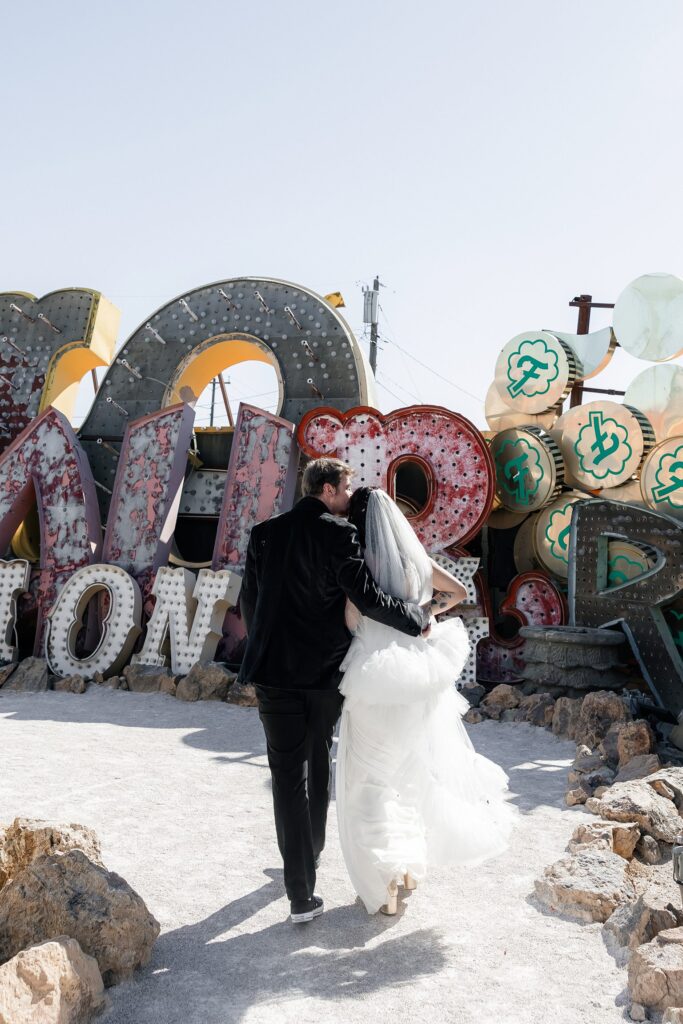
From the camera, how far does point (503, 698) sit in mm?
7164

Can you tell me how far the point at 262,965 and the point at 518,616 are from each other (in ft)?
19.1

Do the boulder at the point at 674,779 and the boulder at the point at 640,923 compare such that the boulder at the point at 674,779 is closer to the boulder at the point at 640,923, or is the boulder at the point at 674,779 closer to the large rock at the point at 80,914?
the boulder at the point at 640,923

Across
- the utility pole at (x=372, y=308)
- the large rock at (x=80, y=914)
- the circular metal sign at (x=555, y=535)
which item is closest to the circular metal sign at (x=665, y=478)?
the circular metal sign at (x=555, y=535)

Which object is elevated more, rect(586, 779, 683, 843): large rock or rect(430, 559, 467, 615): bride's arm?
rect(430, 559, 467, 615): bride's arm

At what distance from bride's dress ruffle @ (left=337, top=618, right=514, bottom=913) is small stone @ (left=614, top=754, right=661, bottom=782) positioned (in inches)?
75.4

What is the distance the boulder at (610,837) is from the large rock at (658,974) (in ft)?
3.64

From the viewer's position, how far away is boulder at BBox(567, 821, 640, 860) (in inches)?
150

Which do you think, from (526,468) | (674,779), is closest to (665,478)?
(526,468)

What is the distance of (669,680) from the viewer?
278 inches

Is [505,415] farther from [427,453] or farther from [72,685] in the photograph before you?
[72,685]

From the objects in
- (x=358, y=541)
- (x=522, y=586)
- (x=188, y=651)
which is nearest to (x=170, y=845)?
(x=358, y=541)

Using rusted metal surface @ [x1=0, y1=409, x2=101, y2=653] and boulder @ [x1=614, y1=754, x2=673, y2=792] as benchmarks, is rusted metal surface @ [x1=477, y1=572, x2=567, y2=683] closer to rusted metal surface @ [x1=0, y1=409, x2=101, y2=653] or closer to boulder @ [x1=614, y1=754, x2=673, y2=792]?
boulder @ [x1=614, y1=754, x2=673, y2=792]

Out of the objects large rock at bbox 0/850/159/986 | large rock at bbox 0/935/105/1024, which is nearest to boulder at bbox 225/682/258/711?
large rock at bbox 0/850/159/986

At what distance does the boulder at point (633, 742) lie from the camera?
526 cm
